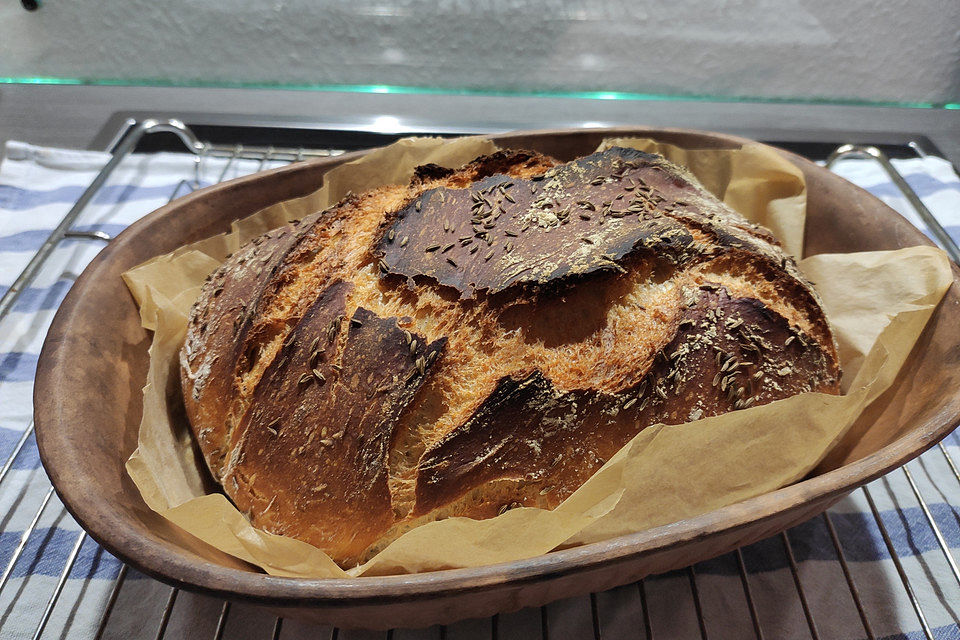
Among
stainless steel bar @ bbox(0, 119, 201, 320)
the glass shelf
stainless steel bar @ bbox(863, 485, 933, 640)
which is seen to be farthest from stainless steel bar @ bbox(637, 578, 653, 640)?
stainless steel bar @ bbox(0, 119, 201, 320)

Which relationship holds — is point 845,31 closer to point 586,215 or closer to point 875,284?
point 875,284

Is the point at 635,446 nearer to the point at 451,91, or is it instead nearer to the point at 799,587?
the point at 799,587

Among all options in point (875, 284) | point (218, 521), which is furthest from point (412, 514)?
point (875, 284)

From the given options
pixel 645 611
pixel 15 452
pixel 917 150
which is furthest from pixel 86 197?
pixel 917 150

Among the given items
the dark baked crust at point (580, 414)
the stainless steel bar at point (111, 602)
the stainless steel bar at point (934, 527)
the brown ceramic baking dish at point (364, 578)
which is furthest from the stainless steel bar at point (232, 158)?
the stainless steel bar at point (934, 527)

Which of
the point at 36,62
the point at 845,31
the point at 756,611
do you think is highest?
the point at 845,31

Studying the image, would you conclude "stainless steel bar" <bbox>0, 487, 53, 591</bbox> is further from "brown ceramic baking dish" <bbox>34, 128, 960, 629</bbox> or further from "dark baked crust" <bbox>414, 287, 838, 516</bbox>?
"dark baked crust" <bbox>414, 287, 838, 516</bbox>
